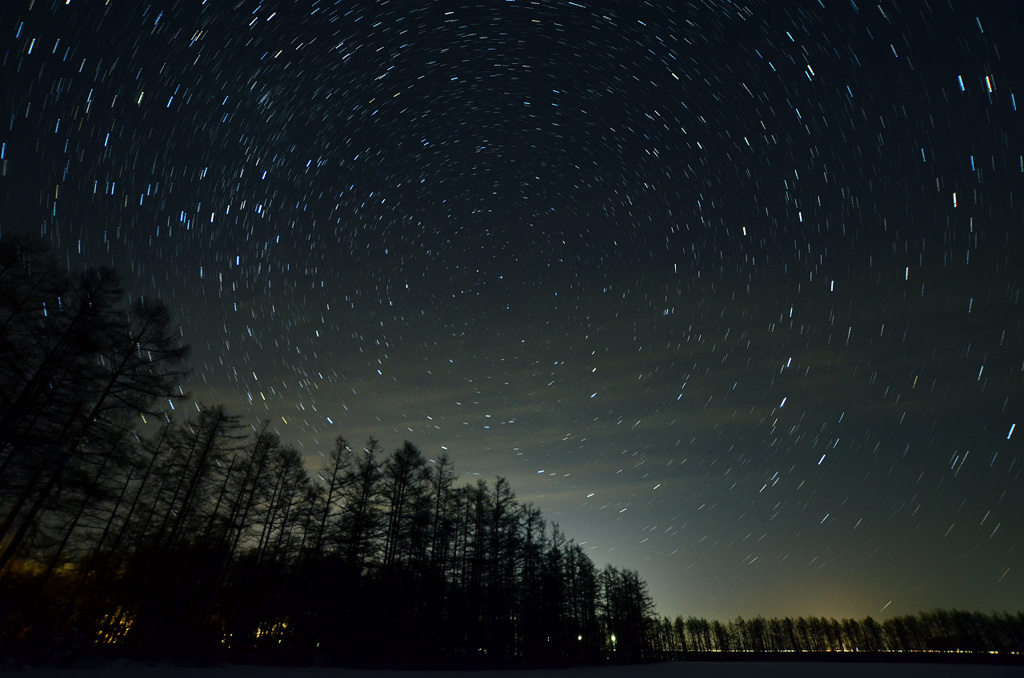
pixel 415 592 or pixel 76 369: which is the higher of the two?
Result: pixel 76 369

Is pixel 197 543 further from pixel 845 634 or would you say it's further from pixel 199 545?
pixel 845 634

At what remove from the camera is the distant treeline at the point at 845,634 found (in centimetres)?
9281

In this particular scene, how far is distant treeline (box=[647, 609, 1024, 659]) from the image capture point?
305 feet

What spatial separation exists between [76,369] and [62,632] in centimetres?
911

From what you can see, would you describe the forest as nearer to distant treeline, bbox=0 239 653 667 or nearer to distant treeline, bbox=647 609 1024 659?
distant treeline, bbox=0 239 653 667

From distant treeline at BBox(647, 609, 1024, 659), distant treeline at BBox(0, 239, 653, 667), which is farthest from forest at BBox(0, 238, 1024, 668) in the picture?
distant treeline at BBox(647, 609, 1024, 659)

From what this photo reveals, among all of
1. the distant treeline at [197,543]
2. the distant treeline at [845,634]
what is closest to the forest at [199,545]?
the distant treeline at [197,543]

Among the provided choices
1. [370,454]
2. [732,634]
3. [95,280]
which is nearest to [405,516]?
[370,454]

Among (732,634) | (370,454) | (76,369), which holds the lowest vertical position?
(732,634)

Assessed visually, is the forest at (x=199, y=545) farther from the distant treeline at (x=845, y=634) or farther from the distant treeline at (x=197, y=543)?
the distant treeline at (x=845, y=634)

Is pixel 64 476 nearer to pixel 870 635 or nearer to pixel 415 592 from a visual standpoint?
pixel 415 592

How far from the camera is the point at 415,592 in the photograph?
23.1 meters

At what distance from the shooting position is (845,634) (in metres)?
105

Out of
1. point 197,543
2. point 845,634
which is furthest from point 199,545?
point 845,634
